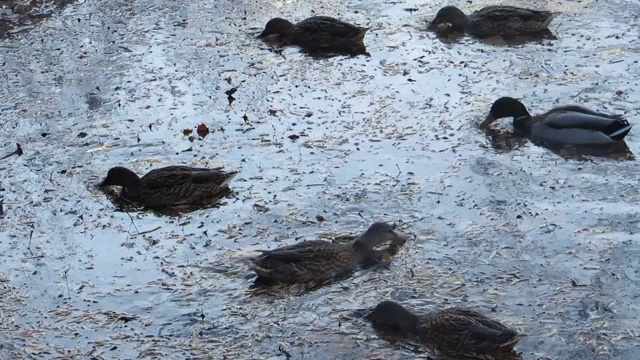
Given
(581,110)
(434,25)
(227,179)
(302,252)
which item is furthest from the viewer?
(434,25)

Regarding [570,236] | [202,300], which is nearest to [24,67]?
[202,300]

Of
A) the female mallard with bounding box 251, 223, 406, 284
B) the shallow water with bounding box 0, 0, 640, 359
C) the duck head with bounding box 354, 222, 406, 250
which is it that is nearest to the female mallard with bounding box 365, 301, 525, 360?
the shallow water with bounding box 0, 0, 640, 359

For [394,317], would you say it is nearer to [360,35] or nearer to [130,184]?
[130,184]

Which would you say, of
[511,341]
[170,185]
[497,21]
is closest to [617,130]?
[497,21]

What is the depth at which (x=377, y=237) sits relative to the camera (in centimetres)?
793

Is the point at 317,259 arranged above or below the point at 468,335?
below

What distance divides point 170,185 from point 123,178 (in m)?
0.39

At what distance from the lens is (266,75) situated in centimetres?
1141

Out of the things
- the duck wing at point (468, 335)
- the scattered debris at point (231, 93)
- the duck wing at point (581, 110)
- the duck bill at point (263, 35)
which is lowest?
the scattered debris at point (231, 93)

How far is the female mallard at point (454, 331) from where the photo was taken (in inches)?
265

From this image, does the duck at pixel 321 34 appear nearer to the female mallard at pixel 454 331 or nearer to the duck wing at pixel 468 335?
the female mallard at pixel 454 331

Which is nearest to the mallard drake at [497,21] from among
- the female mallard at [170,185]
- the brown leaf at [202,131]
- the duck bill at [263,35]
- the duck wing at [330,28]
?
the duck wing at [330,28]

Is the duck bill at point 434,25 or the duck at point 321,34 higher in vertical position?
the duck bill at point 434,25

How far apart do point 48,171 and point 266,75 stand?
2.82m
